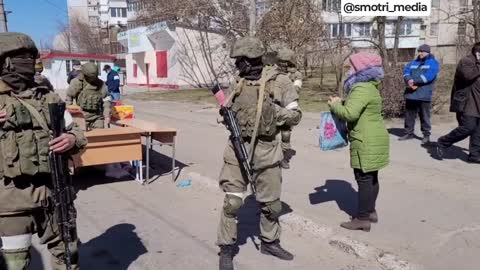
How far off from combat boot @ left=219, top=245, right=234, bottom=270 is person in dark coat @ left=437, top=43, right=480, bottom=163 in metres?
4.52

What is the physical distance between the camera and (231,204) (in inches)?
143

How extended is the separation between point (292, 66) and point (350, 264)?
3.73m

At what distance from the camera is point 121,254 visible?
163 inches

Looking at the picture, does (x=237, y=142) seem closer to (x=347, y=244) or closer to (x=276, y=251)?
(x=276, y=251)

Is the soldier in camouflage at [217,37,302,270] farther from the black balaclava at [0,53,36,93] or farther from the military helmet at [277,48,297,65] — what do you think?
the military helmet at [277,48,297,65]

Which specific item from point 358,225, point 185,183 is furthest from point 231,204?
Result: point 185,183

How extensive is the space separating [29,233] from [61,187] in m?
0.36

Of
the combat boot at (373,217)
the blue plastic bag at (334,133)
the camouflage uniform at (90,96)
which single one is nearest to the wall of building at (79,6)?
the camouflage uniform at (90,96)

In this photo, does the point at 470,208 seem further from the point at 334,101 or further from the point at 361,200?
the point at 334,101

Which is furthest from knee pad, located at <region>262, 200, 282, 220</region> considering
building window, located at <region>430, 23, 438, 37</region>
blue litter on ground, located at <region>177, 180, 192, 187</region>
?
building window, located at <region>430, 23, 438, 37</region>

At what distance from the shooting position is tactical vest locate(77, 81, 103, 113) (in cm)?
667

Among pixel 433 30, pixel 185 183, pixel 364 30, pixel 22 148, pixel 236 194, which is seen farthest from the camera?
pixel 433 30

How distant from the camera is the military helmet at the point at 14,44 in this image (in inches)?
103

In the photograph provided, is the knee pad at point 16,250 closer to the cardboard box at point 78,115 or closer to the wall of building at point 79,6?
the cardboard box at point 78,115
